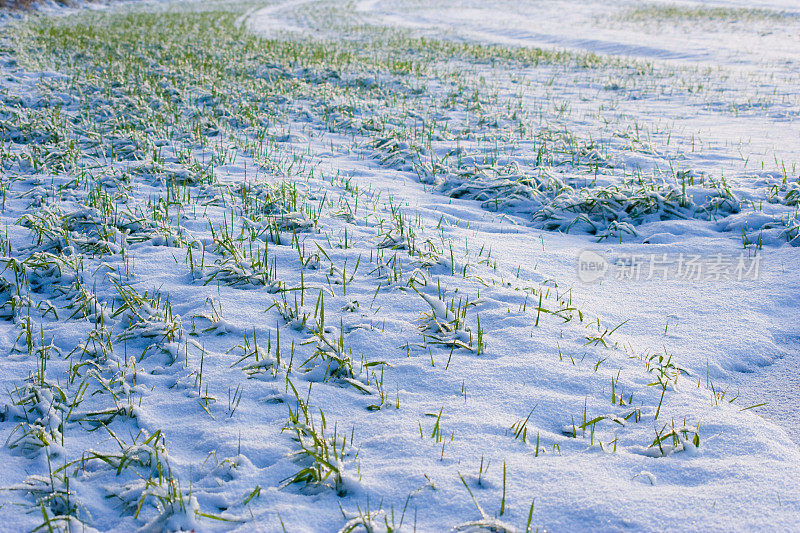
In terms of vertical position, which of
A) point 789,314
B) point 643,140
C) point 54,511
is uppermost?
point 643,140

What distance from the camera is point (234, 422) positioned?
2.56m

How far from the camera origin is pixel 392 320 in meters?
3.41

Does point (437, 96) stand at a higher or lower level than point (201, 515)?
higher

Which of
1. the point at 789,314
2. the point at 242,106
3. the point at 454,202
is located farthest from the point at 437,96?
the point at 789,314

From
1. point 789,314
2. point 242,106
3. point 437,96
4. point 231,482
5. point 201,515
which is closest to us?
point 201,515

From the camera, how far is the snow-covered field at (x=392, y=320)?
2.18 meters

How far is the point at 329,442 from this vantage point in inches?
95.3

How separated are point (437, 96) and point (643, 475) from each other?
9116mm

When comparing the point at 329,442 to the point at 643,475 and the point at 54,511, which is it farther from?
the point at 643,475

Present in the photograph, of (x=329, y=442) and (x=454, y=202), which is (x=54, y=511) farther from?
(x=454, y=202)

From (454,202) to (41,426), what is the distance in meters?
4.08

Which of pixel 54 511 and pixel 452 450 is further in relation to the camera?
pixel 452 450

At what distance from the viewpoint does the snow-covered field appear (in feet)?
7.14

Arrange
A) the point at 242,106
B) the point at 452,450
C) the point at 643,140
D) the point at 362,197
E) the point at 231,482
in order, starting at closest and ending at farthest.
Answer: the point at 231,482 → the point at 452,450 → the point at 362,197 → the point at 643,140 → the point at 242,106
